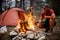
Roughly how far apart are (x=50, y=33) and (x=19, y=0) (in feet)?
1.85

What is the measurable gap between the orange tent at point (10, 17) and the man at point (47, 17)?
0.98 feet

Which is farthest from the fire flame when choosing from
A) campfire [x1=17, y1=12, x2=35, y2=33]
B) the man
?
the man

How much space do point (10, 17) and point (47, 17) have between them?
48 centimetres

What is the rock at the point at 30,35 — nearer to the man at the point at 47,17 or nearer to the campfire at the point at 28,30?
the campfire at the point at 28,30

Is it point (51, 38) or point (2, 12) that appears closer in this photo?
point (51, 38)

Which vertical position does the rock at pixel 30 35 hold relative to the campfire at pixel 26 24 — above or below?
below

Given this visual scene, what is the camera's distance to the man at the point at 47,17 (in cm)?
247

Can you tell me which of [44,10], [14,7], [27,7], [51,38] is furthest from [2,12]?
[51,38]

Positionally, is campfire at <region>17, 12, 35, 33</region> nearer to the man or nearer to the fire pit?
the fire pit

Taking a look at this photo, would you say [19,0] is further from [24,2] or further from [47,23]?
[47,23]

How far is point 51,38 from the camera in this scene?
95.1 inches

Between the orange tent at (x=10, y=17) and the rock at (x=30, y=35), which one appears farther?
the orange tent at (x=10, y=17)

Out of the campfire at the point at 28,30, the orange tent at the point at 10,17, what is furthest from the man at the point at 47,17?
the orange tent at the point at 10,17

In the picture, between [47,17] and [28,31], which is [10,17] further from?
[47,17]
